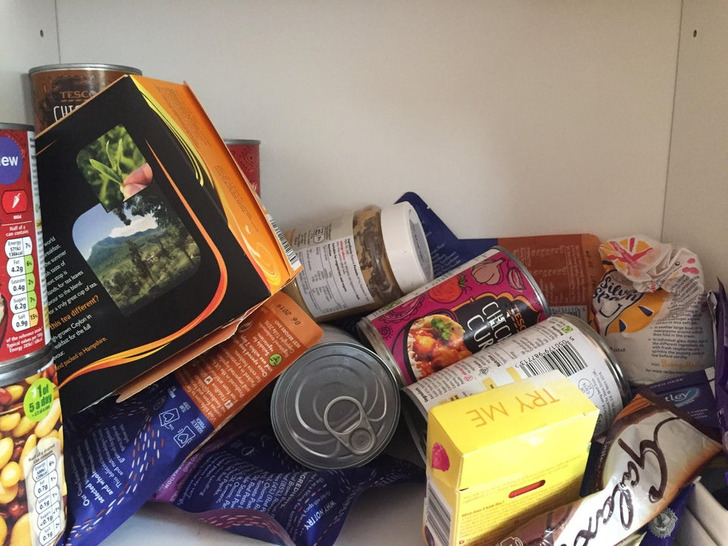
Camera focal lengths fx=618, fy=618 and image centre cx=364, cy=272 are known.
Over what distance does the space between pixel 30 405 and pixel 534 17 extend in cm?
84

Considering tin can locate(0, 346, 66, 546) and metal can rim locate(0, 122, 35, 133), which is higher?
metal can rim locate(0, 122, 35, 133)

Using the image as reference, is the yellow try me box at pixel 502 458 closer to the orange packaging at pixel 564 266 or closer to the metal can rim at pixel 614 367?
the metal can rim at pixel 614 367

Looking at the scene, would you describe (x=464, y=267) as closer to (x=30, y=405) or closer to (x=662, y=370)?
(x=662, y=370)

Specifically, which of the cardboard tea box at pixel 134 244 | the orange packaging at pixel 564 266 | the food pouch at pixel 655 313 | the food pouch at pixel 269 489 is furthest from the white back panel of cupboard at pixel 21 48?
the food pouch at pixel 655 313

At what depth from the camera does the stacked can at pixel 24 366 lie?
0.52 metres

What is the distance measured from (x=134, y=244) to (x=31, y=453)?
205mm

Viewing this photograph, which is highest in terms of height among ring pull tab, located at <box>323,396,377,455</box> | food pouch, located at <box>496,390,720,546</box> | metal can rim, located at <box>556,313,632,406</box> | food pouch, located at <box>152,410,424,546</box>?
metal can rim, located at <box>556,313,632,406</box>

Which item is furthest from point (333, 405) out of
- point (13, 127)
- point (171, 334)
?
point (13, 127)

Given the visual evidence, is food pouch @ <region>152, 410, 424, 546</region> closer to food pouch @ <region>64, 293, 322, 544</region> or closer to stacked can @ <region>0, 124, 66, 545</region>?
food pouch @ <region>64, 293, 322, 544</region>

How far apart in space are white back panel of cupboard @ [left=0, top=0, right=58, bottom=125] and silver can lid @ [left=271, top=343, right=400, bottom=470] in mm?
487

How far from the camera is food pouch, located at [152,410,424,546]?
0.62 meters

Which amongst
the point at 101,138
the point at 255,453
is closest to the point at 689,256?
the point at 255,453

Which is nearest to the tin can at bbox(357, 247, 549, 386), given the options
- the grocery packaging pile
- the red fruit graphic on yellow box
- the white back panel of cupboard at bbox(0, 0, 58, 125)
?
the grocery packaging pile

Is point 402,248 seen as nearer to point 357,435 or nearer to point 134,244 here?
point 357,435
